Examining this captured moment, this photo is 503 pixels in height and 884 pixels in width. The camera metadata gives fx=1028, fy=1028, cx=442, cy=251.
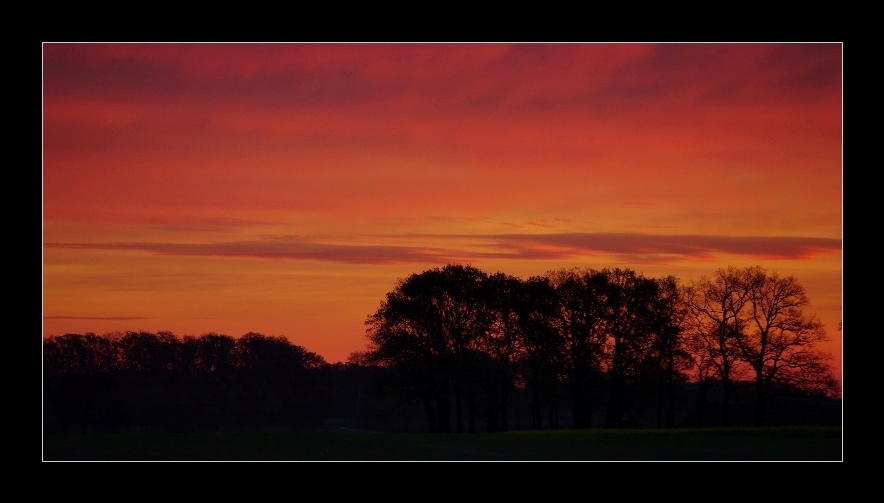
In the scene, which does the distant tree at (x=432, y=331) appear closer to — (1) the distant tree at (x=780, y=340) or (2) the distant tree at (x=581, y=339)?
(2) the distant tree at (x=581, y=339)

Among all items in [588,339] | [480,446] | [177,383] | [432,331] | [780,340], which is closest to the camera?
[480,446]

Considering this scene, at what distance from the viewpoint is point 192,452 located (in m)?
45.6

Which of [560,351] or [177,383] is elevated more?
[560,351]

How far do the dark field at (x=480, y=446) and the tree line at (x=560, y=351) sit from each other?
36.7 ft

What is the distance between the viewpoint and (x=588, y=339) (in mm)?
72312

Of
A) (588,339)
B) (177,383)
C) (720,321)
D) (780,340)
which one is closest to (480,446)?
(588,339)

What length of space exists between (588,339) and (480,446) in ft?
77.3

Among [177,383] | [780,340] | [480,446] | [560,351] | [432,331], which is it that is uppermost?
[432,331]

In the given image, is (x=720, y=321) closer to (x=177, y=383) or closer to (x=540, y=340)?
(x=540, y=340)

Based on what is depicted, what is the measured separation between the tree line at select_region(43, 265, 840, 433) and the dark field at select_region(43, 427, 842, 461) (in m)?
11.2

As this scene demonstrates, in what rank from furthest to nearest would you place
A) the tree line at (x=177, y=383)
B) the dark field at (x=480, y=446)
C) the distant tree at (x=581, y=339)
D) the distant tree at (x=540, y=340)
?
the tree line at (x=177, y=383), the distant tree at (x=540, y=340), the distant tree at (x=581, y=339), the dark field at (x=480, y=446)

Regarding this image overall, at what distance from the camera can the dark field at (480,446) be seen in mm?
42969

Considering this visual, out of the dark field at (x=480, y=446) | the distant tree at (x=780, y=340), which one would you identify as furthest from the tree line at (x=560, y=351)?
the dark field at (x=480, y=446)
